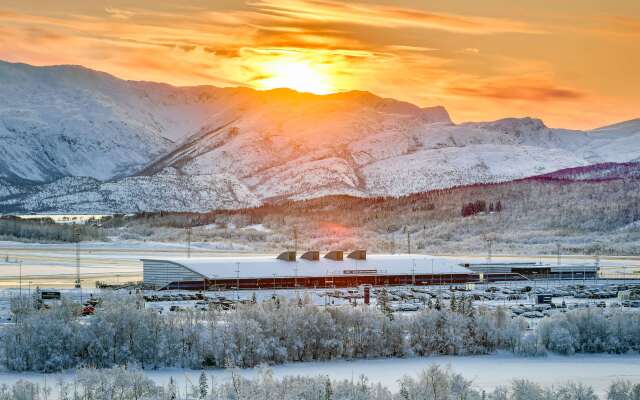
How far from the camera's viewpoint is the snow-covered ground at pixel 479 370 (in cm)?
6575

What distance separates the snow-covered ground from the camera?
65.8 meters

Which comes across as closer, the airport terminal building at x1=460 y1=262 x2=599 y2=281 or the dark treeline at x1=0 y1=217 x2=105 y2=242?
the airport terminal building at x1=460 y1=262 x2=599 y2=281

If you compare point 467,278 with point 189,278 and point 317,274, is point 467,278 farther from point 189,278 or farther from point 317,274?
point 189,278

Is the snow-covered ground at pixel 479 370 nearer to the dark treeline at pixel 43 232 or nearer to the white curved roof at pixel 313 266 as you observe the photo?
the white curved roof at pixel 313 266

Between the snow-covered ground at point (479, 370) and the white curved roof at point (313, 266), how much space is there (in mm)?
36429

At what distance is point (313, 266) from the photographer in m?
115

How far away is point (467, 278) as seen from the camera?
11925 cm

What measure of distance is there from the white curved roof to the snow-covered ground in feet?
120

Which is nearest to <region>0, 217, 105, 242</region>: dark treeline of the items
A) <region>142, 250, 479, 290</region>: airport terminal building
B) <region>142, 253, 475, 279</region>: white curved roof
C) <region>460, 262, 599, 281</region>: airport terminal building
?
<region>142, 250, 479, 290</region>: airport terminal building

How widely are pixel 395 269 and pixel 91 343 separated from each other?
1980 inches

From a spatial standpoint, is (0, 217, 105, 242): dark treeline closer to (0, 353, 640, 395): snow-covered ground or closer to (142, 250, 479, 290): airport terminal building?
(142, 250, 479, 290): airport terminal building

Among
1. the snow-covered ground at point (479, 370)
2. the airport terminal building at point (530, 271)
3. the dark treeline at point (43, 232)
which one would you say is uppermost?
the dark treeline at point (43, 232)

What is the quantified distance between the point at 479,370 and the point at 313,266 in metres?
46.0

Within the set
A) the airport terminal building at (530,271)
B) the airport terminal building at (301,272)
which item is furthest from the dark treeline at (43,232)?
the airport terminal building at (530,271)
